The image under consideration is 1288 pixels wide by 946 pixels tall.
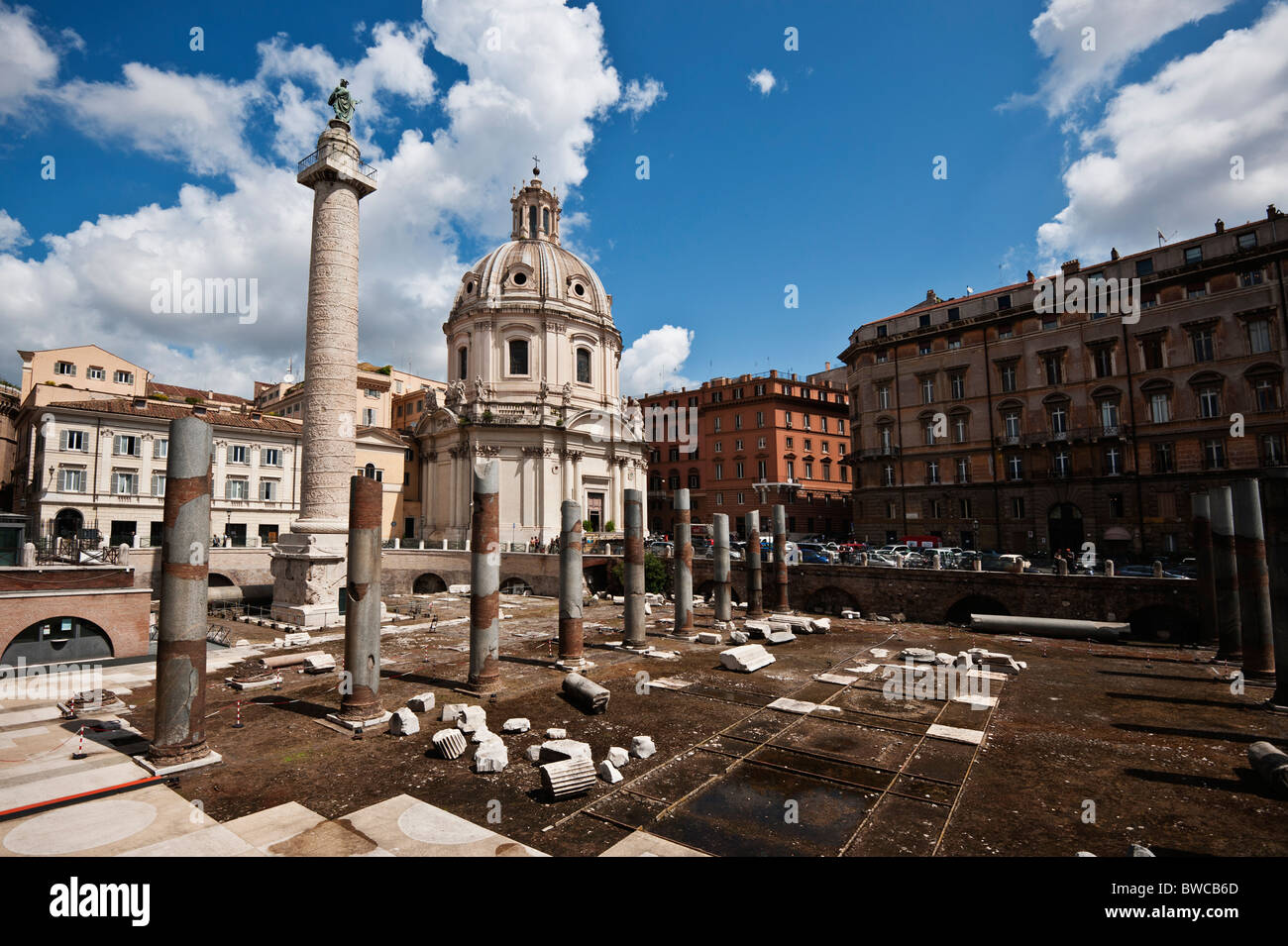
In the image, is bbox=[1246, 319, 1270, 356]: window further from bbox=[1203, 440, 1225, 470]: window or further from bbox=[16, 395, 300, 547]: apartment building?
bbox=[16, 395, 300, 547]: apartment building

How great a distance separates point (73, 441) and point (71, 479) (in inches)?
78.5

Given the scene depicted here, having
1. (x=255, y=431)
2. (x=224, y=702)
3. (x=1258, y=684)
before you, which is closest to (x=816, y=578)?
(x=1258, y=684)

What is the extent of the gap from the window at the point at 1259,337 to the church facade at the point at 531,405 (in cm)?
3443

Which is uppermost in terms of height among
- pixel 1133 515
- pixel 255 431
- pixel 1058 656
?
pixel 255 431

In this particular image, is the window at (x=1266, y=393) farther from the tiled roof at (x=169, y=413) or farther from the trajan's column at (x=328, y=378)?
the tiled roof at (x=169, y=413)

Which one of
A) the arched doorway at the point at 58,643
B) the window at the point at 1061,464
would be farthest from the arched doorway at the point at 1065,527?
the arched doorway at the point at 58,643

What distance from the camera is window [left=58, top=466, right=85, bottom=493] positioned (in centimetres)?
3297

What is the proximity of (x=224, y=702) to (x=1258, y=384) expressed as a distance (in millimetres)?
44065

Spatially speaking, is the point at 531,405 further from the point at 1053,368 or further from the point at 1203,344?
the point at 1203,344

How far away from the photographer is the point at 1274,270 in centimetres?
3169

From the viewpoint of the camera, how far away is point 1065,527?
36.2 meters

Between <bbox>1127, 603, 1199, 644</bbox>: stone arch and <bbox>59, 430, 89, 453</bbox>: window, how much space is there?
4753cm

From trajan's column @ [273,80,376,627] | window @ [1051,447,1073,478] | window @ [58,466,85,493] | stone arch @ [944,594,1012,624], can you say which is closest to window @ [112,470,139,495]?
window @ [58,466,85,493]
